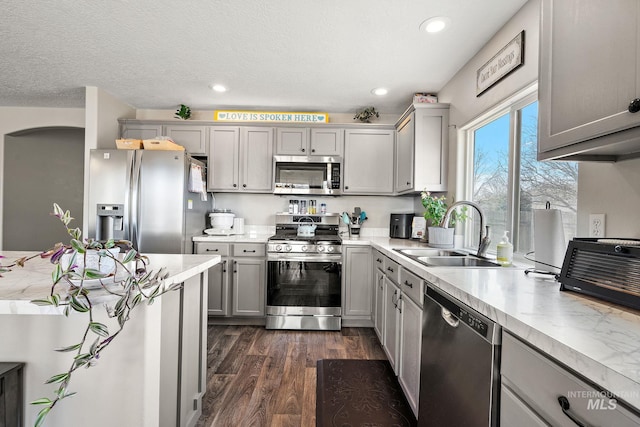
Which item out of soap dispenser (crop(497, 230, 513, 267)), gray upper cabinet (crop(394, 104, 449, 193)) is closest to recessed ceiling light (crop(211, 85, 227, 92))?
gray upper cabinet (crop(394, 104, 449, 193))

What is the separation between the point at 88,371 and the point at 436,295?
141 cm

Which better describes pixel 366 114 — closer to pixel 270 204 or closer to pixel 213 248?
pixel 270 204

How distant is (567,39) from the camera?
101 centimetres

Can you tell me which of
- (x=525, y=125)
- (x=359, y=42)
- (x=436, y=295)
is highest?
(x=359, y=42)

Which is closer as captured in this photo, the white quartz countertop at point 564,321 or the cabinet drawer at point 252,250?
the white quartz countertop at point 564,321

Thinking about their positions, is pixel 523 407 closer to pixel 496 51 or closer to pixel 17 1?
pixel 496 51

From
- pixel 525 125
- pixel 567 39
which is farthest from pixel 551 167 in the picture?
pixel 567 39

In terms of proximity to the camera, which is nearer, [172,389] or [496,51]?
[172,389]

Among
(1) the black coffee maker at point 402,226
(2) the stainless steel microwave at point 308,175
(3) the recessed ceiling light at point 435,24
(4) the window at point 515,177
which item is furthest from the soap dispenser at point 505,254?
(2) the stainless steel microwave at point 308,175

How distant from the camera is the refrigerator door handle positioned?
273cm

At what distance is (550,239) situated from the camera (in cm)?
133

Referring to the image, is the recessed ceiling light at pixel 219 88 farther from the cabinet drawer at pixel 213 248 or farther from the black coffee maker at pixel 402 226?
the black coffee maker at pixel 402 226

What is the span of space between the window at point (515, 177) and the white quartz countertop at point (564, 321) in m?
0.64

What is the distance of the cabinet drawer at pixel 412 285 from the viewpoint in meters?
1.57
